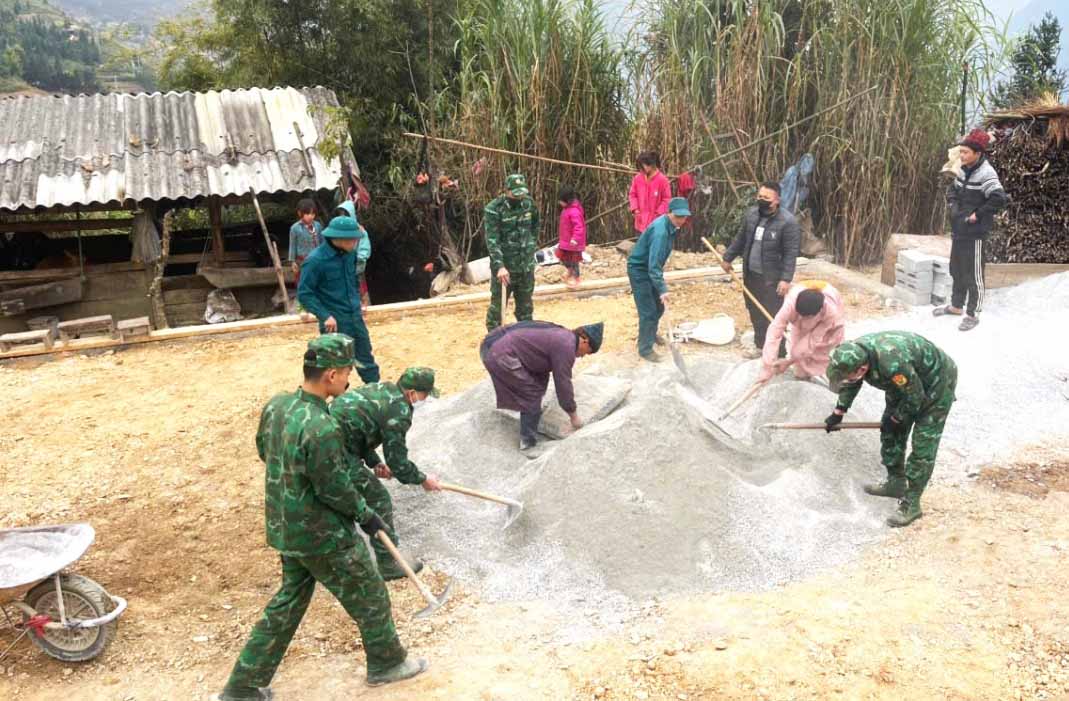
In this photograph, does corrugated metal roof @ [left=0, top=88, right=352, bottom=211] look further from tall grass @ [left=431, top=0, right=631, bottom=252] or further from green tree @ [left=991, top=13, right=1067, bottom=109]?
green tree @ [left=991, top=13, right=1067, bottom=109]

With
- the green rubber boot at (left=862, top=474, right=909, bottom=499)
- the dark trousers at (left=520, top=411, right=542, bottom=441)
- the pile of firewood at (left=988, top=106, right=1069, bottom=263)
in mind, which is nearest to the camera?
the green rubber boot at (left=862, top=474, right=909, bottom=499)

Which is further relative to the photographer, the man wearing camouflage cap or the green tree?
the green tree

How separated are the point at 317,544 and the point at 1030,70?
12.5 meters

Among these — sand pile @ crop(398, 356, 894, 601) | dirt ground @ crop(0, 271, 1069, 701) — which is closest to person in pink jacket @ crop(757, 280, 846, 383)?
sand pile @ crop(398, 356, 894, 601)

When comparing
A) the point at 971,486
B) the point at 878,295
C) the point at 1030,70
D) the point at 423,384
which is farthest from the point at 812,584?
the point at 1030,70

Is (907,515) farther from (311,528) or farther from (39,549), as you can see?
(39,549)

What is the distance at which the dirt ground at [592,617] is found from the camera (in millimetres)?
2996

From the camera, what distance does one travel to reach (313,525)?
2809mm

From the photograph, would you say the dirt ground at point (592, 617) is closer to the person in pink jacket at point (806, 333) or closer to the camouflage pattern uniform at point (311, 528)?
the camouflage pattern uniform at point (311, 528)

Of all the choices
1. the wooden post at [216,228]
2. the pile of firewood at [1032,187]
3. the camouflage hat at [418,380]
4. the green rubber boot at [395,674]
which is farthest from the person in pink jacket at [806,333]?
the wooden post at [216,228]

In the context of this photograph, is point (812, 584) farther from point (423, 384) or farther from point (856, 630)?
point (423, 384)

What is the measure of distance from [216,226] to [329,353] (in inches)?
300

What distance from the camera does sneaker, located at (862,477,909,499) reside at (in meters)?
4.19

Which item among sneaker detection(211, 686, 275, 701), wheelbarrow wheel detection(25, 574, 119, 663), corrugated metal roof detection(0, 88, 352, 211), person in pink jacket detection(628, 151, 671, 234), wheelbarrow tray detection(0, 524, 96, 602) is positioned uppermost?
corrugated metal roof detection(0, 88, 352, 211)
